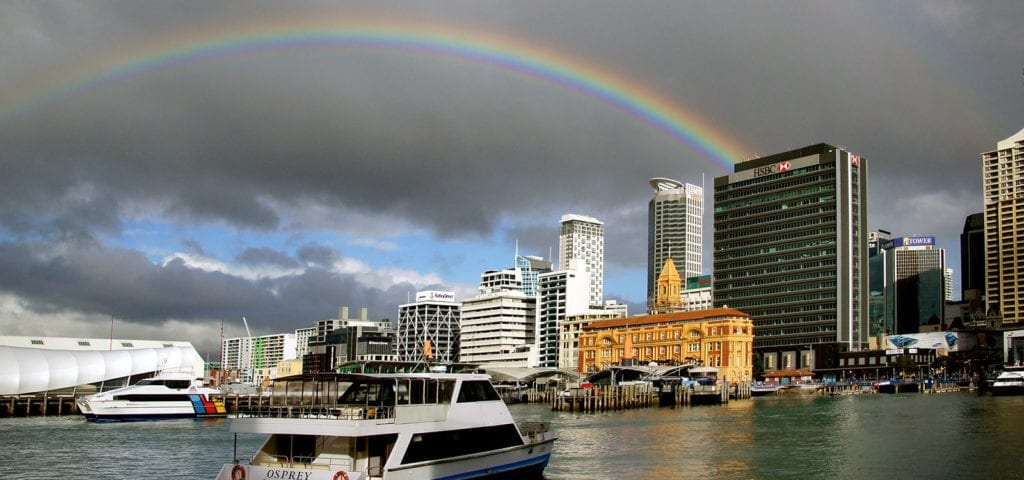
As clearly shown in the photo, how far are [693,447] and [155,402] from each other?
2463 inches

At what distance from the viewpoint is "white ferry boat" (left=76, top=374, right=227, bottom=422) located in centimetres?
9312

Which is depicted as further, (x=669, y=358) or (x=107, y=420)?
(x=669, y=358)

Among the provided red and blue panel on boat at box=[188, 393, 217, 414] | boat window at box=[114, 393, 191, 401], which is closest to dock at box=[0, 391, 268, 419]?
red and blue panel on boat at box=[188, 393, 217, 414]

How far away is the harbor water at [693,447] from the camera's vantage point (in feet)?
162

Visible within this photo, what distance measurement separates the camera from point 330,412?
3281 cm

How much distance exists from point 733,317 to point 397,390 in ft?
499

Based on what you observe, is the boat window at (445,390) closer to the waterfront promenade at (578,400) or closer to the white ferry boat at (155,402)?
the white ferry boat at (155,402)

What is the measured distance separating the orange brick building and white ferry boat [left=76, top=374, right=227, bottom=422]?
92.1m

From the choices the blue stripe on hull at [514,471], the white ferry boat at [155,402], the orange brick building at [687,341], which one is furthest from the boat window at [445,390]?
the orange brick building at [687,341]

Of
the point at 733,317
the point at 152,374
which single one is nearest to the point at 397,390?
the point at 152,374

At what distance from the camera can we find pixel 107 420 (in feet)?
307

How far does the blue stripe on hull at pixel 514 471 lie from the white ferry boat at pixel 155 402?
64.2 metres

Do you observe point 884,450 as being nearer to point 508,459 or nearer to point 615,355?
point 508,459

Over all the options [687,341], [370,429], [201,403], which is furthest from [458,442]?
[687,341]
